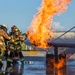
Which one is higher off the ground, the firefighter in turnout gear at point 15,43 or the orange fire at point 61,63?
the firefighter in turnout gear at point 15,43

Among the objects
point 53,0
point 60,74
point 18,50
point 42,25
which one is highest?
point 53,0

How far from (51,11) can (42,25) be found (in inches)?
36.1

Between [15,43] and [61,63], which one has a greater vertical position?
[15,43]

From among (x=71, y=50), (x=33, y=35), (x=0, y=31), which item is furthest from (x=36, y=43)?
(x=71, y=50)

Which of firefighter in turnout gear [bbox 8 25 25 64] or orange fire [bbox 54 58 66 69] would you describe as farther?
orange fire [bbox 54 58 66 69]

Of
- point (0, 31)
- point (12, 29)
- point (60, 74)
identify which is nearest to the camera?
point (60, 74)

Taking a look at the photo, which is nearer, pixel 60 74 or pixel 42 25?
pixel 60 74

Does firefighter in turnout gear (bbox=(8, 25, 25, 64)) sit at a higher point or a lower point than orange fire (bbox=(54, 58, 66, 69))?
higher

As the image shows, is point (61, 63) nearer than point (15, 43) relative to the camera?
No

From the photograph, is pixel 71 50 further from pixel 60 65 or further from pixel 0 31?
pixel 0 31

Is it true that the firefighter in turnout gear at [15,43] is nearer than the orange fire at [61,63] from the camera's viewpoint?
Yes

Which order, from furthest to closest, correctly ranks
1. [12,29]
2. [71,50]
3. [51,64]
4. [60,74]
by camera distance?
Answer: 1. [71,50]
2. [51,64]
3. [12,29]
4. [60,74]

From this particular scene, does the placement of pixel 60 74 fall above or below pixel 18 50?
below

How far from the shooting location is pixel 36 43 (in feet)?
67.6
